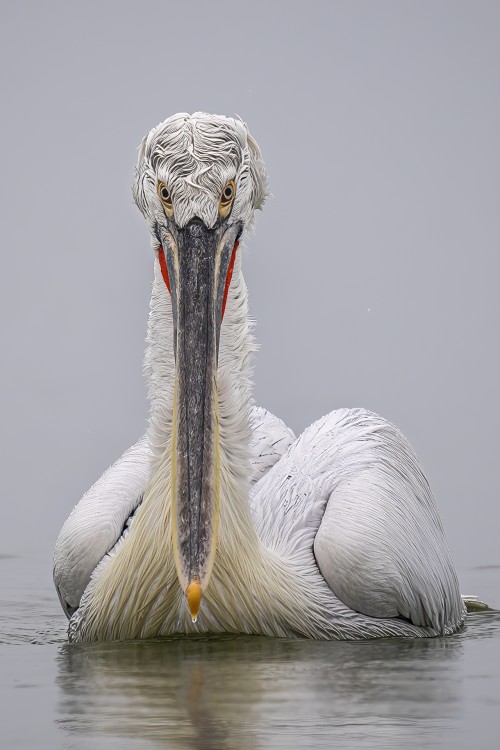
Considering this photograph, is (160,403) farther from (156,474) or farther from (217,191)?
(217,191)

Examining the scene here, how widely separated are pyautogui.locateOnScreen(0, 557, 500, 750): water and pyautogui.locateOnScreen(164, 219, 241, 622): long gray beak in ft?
1.11

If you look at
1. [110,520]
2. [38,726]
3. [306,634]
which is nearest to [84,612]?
[110,520]

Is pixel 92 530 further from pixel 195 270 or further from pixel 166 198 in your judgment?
pixel 166 198

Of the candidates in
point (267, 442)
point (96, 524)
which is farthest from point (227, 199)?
point (267, 442)

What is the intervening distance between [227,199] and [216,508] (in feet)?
3.46

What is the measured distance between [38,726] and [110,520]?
177 cm

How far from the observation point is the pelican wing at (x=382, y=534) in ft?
19.2

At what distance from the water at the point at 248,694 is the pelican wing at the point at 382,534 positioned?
6.3 inches

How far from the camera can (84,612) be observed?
5.97 metres

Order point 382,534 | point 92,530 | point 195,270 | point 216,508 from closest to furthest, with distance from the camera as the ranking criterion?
point 216,508 < point 195,270 < point 382,534 < point 92,530

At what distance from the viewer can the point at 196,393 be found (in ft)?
17.9

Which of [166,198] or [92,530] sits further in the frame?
[92,530]

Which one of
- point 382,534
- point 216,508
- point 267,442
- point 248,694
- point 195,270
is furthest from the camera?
point 267,442

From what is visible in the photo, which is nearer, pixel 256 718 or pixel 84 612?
pixel 256 718
